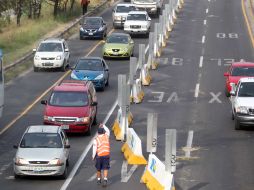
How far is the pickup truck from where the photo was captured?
72312mm

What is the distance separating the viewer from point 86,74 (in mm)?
40500

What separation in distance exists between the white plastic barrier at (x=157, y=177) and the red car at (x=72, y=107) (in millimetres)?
6385

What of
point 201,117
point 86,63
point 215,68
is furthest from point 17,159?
point 215,68

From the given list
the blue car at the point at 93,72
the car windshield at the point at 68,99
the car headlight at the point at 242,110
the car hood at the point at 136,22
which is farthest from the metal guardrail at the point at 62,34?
the car headlight at the point at 242,110

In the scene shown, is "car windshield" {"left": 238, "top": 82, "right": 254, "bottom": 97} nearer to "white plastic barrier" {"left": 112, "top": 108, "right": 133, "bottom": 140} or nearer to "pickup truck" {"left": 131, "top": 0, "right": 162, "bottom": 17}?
"white plastic barrier" {"left": 112, "top": 108, "right": 133, "bottom": 140}

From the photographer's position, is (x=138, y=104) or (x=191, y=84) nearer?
(x=138, y=104)

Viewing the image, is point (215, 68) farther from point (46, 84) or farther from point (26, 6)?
point (26, 6)

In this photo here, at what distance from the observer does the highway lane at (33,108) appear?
24.5 metres

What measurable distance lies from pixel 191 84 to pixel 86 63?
5202mm

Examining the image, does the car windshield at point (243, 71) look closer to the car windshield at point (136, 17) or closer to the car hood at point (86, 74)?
the car hood at point (86, 74)

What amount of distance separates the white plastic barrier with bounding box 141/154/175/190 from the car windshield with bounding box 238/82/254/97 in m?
9.52

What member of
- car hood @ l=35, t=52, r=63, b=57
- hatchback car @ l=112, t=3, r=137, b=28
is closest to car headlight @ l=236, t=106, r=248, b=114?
car hood @ l=35, t=52, r=63, b=57

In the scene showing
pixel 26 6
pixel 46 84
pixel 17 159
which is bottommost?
pixel 26 6

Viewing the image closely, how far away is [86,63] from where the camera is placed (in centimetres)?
4188
